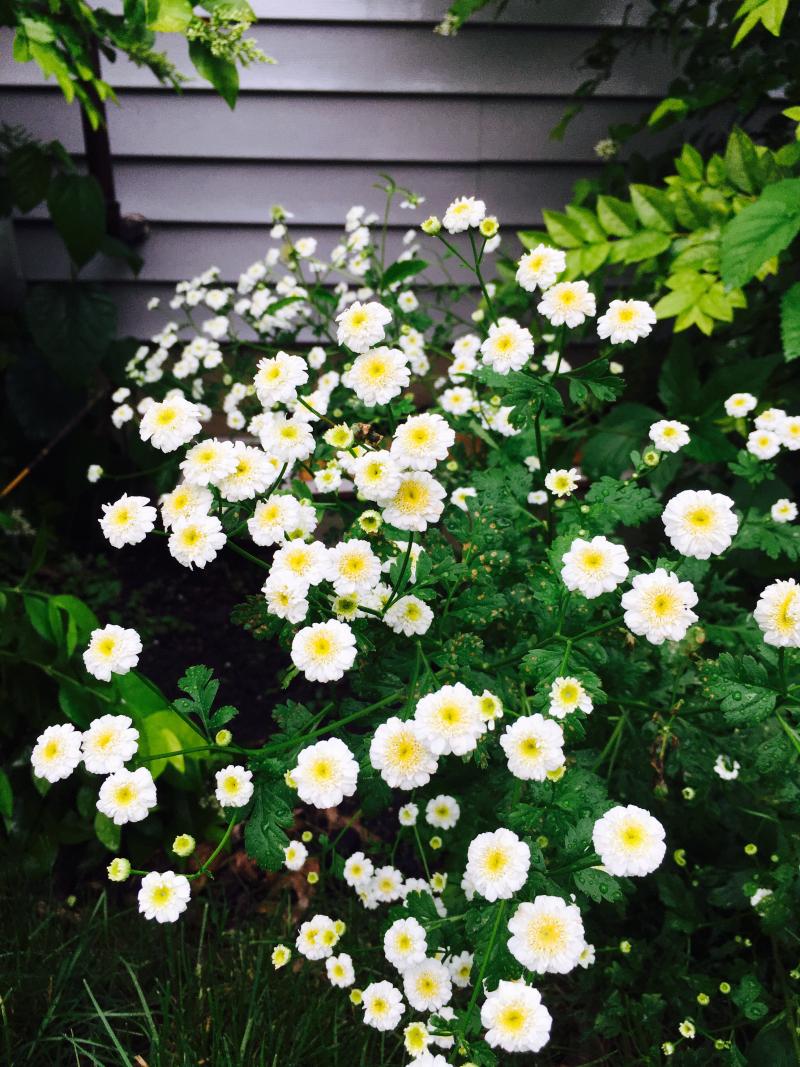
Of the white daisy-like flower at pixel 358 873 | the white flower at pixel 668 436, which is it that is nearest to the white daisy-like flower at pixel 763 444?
the white flower at pixel 668 436

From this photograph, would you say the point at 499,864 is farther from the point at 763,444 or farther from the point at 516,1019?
the point at 763,444

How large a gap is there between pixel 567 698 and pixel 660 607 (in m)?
0.15

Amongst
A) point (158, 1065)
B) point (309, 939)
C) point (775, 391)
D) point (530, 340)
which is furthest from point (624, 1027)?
point (775, 391)

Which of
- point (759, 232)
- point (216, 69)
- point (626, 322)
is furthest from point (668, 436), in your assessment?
point (216, 69)

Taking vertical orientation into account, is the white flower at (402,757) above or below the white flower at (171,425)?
below

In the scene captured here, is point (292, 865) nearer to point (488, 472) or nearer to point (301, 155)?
point (488, 472)

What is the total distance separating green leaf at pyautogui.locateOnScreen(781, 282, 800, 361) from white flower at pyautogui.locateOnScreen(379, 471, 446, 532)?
866 millimetres

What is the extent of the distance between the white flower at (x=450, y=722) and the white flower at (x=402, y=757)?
3 cm

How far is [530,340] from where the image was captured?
1128 mm

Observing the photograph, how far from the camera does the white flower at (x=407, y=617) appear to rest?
1.10m

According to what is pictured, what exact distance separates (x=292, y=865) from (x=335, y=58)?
219cm

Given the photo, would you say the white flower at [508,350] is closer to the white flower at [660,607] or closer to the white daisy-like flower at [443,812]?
the white flower at [660,607]

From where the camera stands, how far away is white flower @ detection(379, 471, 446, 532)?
1.02m

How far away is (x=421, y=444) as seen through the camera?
3.36 feet
